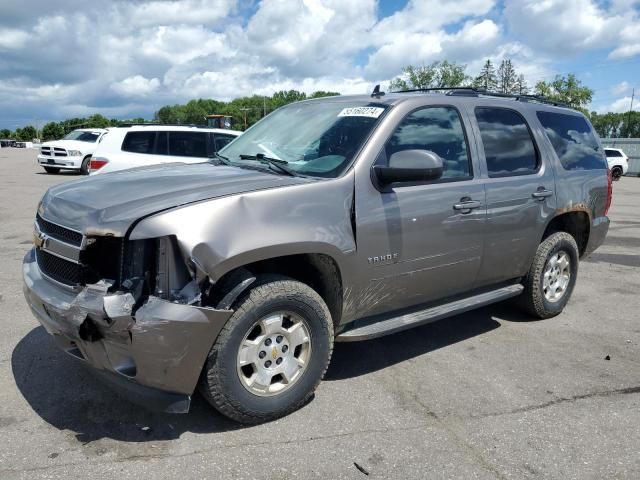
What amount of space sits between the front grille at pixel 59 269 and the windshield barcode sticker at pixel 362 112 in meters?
2.07

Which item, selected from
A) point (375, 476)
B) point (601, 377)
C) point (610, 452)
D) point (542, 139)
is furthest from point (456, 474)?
point (542, 139)

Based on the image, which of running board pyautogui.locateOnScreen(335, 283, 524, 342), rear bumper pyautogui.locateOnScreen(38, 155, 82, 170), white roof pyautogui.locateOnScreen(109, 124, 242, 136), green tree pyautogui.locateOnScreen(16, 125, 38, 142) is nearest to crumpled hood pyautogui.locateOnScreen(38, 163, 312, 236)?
running board pyautogui.locateOnScreen(335, 283, 524, 342)

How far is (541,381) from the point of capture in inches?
154

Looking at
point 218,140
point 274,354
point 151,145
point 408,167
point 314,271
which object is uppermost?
point 218,140

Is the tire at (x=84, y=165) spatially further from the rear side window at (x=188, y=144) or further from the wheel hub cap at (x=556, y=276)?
the wheel hub cap at (x=556, y=276)

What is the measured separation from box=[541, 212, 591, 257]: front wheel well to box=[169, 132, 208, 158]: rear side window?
25.4 ft

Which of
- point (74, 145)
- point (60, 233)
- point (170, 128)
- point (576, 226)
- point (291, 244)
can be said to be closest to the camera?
point (291, 244)

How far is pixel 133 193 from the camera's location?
308 cm

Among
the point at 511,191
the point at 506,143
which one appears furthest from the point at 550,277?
the point at 506,143

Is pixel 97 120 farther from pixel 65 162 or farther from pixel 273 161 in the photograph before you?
pixel 273 161

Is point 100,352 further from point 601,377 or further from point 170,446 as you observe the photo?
point 601,377

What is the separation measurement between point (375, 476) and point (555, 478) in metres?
0.91

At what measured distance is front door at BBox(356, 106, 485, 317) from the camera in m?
3.48

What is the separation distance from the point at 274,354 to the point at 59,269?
132cm
